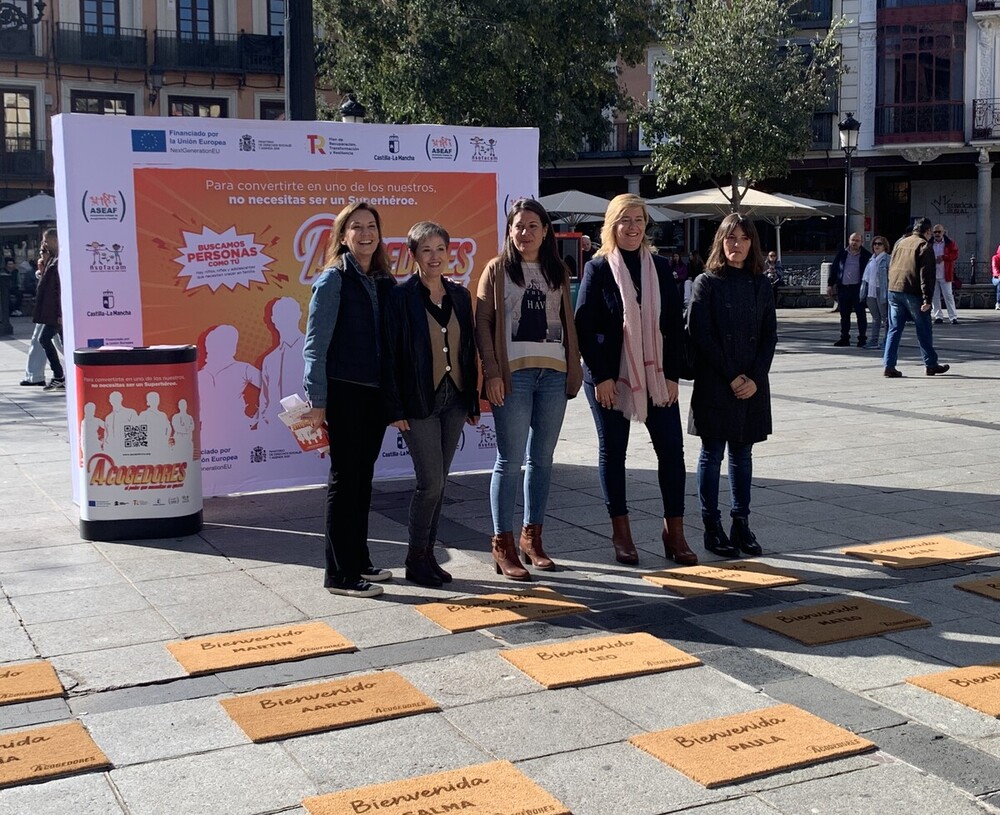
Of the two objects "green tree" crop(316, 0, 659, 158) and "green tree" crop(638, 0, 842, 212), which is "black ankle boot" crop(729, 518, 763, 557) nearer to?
"green tree" crop(316, 0, 659, 158)

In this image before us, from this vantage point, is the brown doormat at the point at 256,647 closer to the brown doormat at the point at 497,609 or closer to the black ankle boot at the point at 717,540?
the brown doormat at the point at 497,609

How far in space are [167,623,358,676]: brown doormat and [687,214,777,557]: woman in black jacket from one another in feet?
7.38

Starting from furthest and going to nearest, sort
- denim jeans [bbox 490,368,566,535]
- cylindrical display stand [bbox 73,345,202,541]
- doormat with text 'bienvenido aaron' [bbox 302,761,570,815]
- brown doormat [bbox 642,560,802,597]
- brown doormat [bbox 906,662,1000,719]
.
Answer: cylindrical display stand [bbox 73,345,202,541]
denim jeans [bbox 490,368,566,535]
brown doormat [bbox 642,560,802,597]
brown doormat [bbox 906,662,1000,719]
doormat with text 'bienvenido aaron' [bbox 302,761,570,815]

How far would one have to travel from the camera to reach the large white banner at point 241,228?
282 inches

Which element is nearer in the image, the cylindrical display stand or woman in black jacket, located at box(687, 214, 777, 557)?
woman in black jacket, located at box(687, 214, 777, 557)

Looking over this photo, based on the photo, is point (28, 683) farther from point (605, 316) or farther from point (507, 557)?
point (605, 316)

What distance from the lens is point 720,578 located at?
20.2ft

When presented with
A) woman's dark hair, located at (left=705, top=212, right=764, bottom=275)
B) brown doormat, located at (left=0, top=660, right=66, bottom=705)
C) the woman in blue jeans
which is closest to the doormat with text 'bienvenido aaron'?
brown doormat, located at (left=0, top=660, right=66, bottom=705)

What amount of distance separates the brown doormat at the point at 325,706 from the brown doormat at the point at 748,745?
0.86m

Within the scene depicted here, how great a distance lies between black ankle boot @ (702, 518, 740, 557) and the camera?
21.7 ft

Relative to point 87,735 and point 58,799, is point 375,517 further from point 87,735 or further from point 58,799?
point 58,799

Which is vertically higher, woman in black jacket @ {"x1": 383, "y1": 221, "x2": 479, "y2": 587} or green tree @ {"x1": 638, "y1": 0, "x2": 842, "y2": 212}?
green tree @ {"x1": 638, "y1": 0, "x2": 842, "y2": 212}

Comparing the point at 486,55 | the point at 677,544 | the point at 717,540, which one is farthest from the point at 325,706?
the point at 486,55

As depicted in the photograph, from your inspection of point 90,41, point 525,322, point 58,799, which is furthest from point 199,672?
point 90,41
